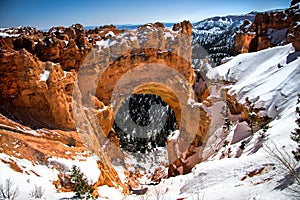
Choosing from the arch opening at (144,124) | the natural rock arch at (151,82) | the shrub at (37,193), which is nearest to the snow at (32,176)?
the shrub at (37,193)

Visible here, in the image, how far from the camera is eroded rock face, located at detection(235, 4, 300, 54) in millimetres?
30891

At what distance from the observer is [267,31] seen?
3378cm

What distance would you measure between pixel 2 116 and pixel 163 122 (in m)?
33.2

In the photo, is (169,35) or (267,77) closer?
(267,77)

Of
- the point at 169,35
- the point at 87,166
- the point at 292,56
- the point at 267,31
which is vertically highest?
the point at 267,31

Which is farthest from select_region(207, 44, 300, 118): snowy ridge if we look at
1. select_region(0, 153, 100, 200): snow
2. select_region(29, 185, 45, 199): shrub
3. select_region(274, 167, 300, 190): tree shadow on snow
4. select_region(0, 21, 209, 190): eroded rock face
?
select_region(29, 185, 45, 199): shrub

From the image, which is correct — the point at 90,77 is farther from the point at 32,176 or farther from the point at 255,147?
the point at 255,147

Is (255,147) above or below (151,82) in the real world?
below

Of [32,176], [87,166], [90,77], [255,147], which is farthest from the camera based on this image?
[90,77]

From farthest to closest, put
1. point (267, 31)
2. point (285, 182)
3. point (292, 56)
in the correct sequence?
point (267, 31), point (292, 56), point (285, 182)

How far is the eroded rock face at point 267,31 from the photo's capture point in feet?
101

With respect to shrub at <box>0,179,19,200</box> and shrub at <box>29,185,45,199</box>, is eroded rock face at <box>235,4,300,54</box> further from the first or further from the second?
shrub at <box>0,179,19,200</box>

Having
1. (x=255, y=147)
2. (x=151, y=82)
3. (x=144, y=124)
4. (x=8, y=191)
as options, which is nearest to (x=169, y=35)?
(x=151, y=82)

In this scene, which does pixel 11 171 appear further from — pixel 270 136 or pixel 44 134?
pixel 270 136
